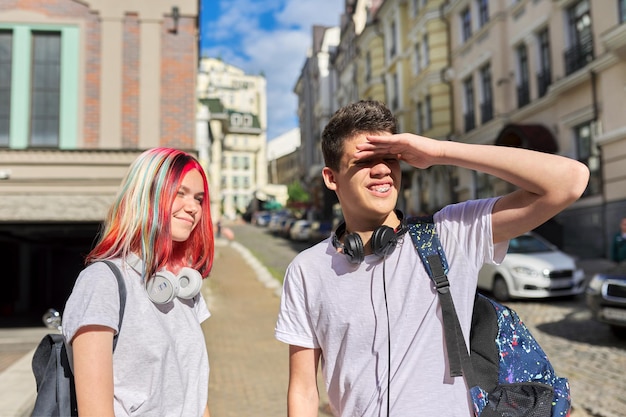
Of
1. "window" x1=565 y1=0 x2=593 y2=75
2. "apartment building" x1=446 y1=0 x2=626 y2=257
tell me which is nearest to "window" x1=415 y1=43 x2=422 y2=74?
"apartment building" x1=446 y1=0 x2=626 y2=257

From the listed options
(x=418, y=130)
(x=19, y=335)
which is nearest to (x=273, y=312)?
(x=19, y=335)

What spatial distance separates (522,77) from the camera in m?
23.0

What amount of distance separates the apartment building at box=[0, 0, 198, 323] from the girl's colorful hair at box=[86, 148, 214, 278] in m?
9.31

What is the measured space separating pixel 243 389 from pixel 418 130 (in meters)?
27.8

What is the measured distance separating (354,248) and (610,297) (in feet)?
23.1

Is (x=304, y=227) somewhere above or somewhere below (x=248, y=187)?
below

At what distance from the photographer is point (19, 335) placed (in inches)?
497

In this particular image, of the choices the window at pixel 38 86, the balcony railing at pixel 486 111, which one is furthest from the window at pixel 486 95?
the window at pixel 38 86

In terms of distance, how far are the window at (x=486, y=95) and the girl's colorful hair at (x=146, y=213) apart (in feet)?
81.3

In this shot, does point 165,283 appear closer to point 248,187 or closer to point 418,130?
point 418,130

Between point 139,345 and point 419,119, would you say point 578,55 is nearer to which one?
point 419,119

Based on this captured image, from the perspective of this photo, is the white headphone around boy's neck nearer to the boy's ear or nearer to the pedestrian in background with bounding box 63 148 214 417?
the pedestrian in background with bounding box 63 148 214 417

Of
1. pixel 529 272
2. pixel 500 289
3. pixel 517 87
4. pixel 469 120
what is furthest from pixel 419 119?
pixel 529 272

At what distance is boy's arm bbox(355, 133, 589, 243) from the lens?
1.93 m
